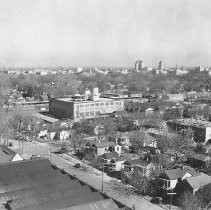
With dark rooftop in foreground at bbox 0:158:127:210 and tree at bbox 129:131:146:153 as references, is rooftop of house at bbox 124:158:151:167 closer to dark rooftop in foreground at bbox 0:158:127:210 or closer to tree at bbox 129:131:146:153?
tree at bbox 129:131:146:153

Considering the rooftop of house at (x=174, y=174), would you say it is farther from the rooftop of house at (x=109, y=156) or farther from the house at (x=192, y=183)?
the rooftop of house at (x=109, y=156)

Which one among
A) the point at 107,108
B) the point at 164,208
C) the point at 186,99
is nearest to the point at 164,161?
the point at 164,208

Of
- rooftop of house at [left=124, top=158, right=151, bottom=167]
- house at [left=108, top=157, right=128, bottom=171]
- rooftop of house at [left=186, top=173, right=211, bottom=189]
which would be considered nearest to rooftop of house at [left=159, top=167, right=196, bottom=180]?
rooftop of house at [left=186, top=173, right=211, bottom=189]

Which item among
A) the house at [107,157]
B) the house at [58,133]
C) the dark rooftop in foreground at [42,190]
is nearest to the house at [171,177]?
the dark rooftop in foreground at [42,190]

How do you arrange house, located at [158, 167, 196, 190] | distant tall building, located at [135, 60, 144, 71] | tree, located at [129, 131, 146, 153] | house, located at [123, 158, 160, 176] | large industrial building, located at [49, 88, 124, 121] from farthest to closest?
distant tall building, located at [135, 60, 144, 71] < large industrial building, located at [49, 88, 124, 121] < tree, located at [129, 131, 146, 153] < house, located at [123, 158, 160, 176] < house, located at [158, 167, 196, 190]

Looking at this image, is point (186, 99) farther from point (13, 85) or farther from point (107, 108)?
point (13, 85)

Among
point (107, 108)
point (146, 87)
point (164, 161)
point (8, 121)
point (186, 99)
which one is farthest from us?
point (146, 87)
